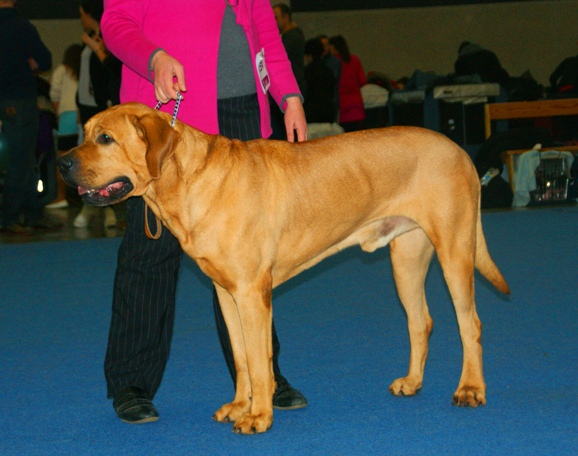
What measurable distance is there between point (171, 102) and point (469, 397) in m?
1.62

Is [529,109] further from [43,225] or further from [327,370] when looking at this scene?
[327,370]

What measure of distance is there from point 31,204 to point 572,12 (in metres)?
16.6

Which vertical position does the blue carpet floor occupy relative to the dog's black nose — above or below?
below

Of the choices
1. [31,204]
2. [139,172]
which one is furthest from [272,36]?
[31,204]

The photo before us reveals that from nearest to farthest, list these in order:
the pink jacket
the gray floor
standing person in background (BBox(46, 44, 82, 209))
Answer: the pink jacket, the gray floor, standing person in background (BBox(46, 44, 82, 209))

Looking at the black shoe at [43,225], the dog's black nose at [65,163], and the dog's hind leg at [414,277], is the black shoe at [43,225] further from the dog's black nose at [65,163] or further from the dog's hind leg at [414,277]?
the dog's black nose at [65,163]

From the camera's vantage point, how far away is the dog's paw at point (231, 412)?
311 centimetres

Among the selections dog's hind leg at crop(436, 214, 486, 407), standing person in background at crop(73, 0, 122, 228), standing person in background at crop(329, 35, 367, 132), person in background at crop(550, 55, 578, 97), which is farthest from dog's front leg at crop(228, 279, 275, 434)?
person in background at crop(550, 55, 578, 97)

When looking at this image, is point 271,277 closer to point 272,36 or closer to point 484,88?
point 272,36

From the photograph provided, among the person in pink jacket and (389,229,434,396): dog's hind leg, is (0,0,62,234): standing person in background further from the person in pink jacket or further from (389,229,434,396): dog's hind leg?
(389,229,434,396): dog's hind leg

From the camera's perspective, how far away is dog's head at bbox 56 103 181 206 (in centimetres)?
274

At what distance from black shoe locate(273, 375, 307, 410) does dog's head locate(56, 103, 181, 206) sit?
103 centimetres

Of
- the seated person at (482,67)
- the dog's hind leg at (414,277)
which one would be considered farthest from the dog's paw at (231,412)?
the seated person at (482,67)

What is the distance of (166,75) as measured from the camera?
277 centimetres
